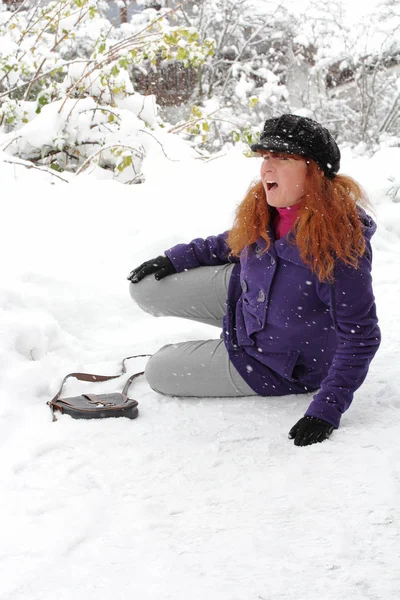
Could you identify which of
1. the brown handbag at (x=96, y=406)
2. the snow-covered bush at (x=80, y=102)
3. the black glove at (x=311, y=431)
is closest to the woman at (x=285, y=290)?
the black glove at (x=311, y=431)

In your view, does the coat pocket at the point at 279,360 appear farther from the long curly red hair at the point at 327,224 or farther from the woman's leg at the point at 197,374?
the long curly red hair at the point at 327,224

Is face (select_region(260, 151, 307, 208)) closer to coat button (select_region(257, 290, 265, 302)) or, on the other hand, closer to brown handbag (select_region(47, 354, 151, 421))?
coat button (select_region(257, 290, 265, 302))

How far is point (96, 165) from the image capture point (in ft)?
15.6

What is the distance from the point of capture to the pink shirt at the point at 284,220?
198 centimetres

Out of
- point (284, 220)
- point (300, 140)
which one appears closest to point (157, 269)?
point (284, 220)

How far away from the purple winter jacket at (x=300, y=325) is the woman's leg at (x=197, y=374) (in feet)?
0.14

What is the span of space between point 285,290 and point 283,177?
36cm

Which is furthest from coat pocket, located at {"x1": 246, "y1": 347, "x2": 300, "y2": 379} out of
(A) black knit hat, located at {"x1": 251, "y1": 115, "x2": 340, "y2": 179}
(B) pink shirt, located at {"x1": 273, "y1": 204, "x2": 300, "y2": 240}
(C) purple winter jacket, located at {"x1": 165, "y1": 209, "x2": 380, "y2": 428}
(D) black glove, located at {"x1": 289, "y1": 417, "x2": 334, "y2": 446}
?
(A) black knit hat, located at {"x1": 251, "y1": 115, "x2": 340, "y2": 179}

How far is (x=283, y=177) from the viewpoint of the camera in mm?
1898

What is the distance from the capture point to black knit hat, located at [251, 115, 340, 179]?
1825mm

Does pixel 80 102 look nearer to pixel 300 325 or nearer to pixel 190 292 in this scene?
pixel 190 292

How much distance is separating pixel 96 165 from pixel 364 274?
10.9 feet

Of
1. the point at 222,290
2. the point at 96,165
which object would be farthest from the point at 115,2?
the point at 222,290

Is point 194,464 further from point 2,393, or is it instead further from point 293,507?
point 2,393
